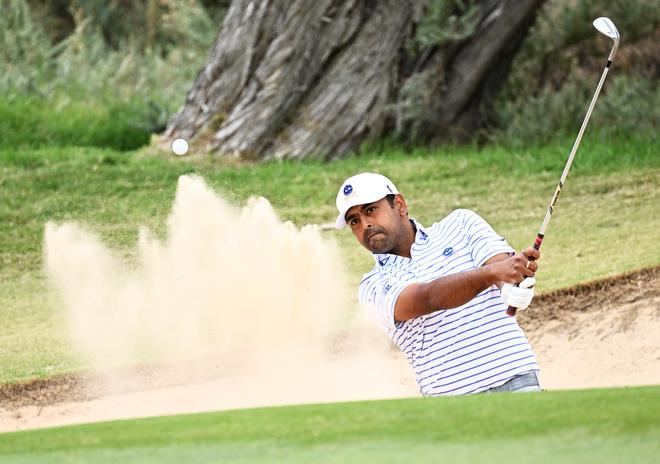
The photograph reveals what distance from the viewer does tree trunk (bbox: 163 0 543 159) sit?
1336 cm

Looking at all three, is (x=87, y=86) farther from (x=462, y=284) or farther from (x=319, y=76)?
(x=462, y=284)

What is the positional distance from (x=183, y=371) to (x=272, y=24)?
6.02 metres

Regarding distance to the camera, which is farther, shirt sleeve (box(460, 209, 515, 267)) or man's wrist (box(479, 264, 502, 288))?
shirt sleeve (box(460, 209, 515, 267))

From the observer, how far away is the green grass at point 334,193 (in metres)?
9.51

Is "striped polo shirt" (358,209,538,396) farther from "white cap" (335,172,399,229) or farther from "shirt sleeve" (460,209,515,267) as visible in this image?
"white cap" (335,172,399,229)

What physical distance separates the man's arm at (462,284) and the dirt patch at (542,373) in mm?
2776

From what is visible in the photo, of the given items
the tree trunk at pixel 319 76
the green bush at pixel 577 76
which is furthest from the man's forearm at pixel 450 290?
the green bush at pixel 577 76

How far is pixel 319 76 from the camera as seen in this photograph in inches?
534

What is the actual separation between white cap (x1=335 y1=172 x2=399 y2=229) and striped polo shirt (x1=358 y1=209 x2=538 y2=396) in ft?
0.87

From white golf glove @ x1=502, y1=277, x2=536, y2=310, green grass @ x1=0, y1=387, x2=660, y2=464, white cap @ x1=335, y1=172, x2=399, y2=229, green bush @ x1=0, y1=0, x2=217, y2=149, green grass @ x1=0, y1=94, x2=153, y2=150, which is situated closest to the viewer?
green grass @ x1=0, y1=387, x2=660, y2=464

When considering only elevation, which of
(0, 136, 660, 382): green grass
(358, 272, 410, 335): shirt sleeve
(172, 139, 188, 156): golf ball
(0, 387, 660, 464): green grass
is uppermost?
(172, 139, 188, 156): golf ball

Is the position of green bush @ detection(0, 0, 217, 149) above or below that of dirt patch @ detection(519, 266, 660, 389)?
above

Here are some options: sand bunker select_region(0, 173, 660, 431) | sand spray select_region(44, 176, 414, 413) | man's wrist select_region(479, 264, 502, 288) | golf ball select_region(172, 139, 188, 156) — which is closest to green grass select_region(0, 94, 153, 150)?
golf ball select_region(172, 139, 188, 156)

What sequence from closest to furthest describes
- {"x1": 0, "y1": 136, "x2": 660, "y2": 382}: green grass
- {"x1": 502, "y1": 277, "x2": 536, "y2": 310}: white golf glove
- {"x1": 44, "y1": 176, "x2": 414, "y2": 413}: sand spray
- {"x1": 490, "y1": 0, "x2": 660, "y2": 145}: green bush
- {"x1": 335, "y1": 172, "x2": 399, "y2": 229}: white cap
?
{"x1": 502, "y1": 277, "x2": 536, "y2": 310}: white golf glove
{"x1": 335, "y1": 172, "x2": 399, "y2": 229}: white cap
{"x1": 44, "y1": 176, "x2": 414, "y2": 413}: sand spray
{"x1": 0, "y1": 136, "x2": 660, "y2": 382}: green grass
{"x1": 490, "y1": 0, "x2": 660, "y2": 145}: green bush
